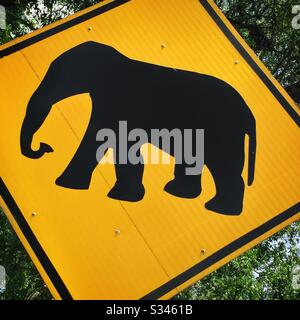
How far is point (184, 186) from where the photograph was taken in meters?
3.24

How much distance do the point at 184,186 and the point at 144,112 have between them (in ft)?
1.98

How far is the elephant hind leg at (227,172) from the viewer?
3266mm

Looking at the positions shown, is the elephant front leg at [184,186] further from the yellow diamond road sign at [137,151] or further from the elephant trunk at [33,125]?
the elephant trunk at [33,125]

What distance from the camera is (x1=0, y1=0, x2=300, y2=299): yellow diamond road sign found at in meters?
3.10

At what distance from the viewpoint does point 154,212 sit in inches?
126

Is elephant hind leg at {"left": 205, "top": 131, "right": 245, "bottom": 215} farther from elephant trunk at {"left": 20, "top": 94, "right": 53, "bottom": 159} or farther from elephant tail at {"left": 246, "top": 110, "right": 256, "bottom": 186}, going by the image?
elephant trunk at {"left": 20, "top": 94, "right": 53, "bottom": 159}

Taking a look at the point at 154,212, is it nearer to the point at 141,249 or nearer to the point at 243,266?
the point at 141,249

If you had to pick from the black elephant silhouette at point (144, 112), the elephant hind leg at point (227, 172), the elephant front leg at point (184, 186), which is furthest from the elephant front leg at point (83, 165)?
the elephant hind leg at point (227, 172)

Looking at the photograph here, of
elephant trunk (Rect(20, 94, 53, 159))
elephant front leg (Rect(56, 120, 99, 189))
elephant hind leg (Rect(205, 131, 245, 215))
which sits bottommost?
elephant hind leg (Rect(205, 131, 245, 215))

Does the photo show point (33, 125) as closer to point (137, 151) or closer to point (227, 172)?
point (137, 151)

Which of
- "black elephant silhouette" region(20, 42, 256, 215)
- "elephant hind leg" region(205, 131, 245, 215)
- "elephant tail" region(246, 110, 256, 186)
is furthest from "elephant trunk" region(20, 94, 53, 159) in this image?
"elephant tail" region(246, 110, 256, 186)

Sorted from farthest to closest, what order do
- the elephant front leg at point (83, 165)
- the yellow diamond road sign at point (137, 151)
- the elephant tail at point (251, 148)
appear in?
the elephant tail at point (251, 148)
the elephant front leg at point (83, 165)
the yellow diamond road sign at point (137, 151)

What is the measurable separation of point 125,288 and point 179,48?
66.7 inches

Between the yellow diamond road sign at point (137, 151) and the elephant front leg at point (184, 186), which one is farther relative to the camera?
the elephant front leg at point (184, 186)
